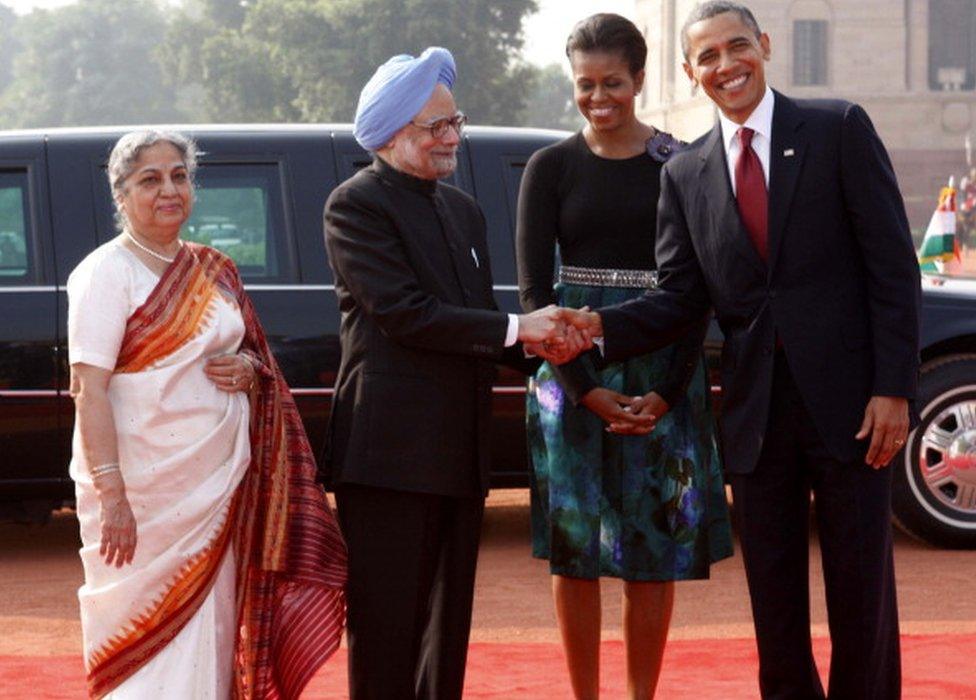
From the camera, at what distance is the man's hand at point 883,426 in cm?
487

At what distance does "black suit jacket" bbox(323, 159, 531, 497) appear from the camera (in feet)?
16.2

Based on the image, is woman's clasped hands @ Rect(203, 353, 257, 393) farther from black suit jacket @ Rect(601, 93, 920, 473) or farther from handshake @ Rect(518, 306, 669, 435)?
black suit jacket @ Rect(601, 93, 920, 473)

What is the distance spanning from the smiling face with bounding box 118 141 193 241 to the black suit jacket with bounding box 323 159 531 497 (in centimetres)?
41

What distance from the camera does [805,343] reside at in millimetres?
4977

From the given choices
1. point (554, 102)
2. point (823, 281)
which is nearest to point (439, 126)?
point (823, 281)

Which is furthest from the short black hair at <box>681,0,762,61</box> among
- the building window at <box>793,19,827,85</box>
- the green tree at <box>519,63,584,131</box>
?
the green tree at <box>519,63,584,131</box>

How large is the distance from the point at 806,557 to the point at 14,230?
4967 millimetres

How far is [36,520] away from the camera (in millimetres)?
9430

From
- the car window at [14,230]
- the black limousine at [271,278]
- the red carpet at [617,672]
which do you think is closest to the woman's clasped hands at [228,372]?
the red carpet at [617,672]

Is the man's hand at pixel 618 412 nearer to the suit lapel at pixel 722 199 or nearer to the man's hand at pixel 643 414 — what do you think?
the man's hand at pixel 643 414

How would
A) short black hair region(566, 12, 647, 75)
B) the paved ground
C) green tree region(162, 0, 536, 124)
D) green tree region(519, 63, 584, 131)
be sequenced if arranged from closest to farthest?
short black hair region(566, 12, 647, 75)
the paved ground
green tree region(162, 0, 536, 124)
green tree region(519, 63, 584, 131)

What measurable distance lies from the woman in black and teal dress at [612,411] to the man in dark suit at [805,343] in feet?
1.72

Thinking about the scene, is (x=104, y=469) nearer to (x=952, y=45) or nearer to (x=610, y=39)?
(x=610, y=39)

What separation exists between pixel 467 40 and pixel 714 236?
249ft
